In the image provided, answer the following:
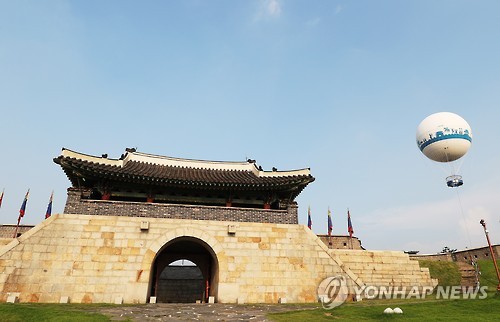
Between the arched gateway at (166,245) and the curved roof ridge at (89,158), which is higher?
the curved roof ridge at (89,158)

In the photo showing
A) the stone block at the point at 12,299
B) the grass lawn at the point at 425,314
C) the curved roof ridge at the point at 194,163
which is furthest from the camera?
the curved roof ridge at the point at 194,163

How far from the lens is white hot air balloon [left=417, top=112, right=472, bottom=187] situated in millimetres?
22797

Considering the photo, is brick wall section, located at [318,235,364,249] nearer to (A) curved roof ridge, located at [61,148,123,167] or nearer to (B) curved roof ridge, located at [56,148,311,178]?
(B) curved roof ridge, located at [56,148,311,178]

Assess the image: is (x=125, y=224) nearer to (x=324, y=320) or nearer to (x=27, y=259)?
(x=27, y=259)

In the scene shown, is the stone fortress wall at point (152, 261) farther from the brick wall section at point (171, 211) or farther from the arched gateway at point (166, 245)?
the brick wall section at point (171, 211)

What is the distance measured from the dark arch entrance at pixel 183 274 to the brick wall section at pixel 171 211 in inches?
64.3

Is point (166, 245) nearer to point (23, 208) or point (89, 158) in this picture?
point (89, 158)

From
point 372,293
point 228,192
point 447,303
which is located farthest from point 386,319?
point 228,192

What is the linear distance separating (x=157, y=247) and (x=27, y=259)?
583 centimetres

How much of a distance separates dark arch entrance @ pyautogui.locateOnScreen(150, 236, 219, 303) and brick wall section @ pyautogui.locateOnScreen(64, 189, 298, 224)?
1.63 m

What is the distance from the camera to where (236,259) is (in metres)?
16.0

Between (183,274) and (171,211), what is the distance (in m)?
14.2

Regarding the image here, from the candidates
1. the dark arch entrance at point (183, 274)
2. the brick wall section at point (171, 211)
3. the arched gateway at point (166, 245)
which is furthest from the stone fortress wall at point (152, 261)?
the dark arch entrance at point (183, 274)

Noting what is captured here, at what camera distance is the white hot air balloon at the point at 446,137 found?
2280 centimetres
